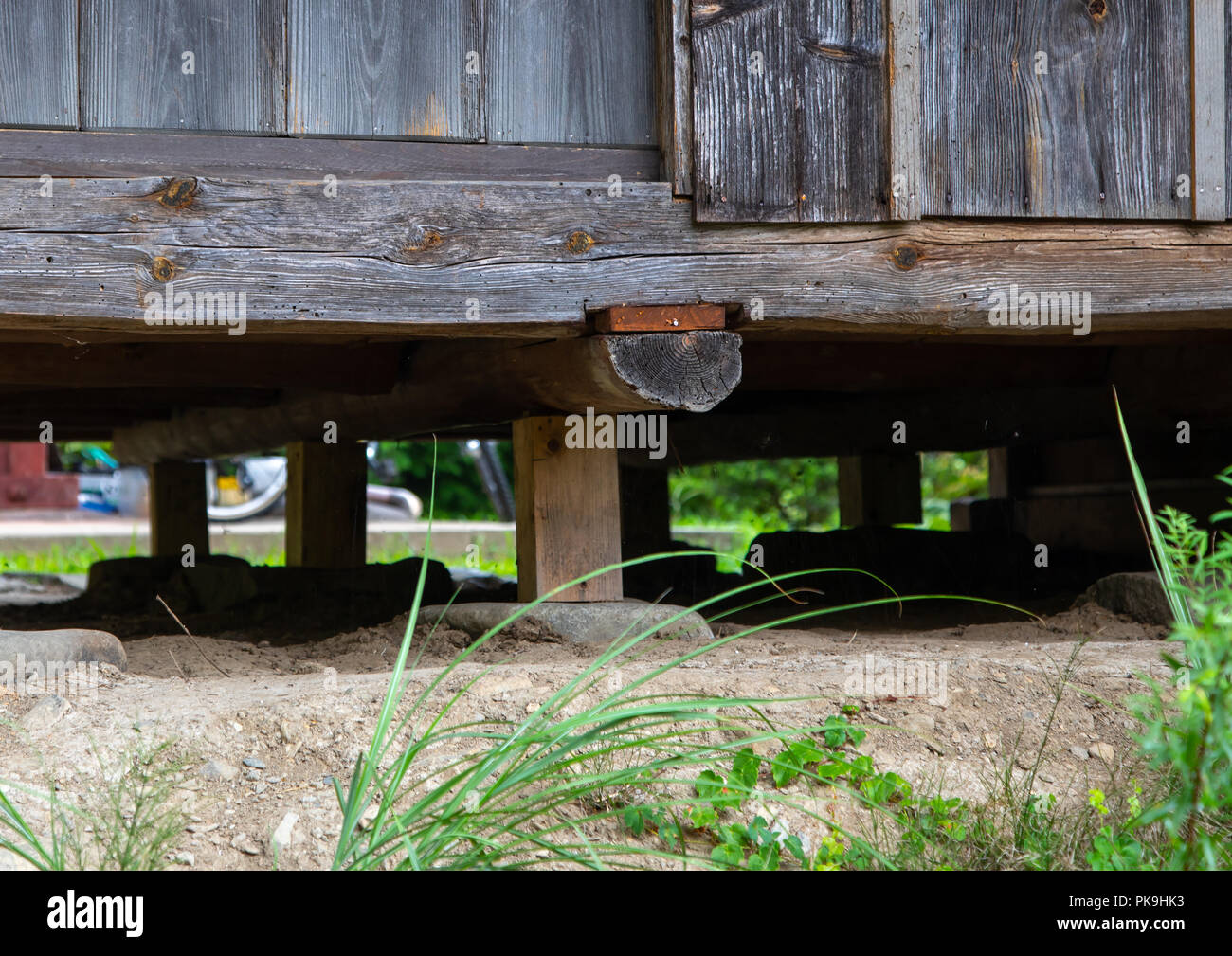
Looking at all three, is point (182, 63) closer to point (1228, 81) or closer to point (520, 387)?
point (520, 387)

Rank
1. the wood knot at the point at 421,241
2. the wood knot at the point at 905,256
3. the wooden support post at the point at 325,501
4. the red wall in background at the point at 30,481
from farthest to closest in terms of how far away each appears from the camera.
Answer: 1. the red wall in background at the point at 30,481
2. the wooden support post at the point at 325,501
3. the wood knot at the point at 905,256
4. the wood knot at the point at 421,241

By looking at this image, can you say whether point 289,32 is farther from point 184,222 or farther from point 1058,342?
point 1058,342

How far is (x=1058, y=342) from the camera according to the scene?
4391 mm

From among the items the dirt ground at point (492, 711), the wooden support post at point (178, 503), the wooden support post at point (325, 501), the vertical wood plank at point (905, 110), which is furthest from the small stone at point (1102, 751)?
the wooden support post at point (178, 503)

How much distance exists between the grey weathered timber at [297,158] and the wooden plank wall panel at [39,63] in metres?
0.06

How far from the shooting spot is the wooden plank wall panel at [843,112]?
3545 mm

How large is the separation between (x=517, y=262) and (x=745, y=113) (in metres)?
0.81

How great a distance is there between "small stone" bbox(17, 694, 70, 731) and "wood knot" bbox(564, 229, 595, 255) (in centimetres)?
183

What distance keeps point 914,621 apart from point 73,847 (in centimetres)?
341

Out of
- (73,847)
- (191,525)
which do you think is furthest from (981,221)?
(191,525)

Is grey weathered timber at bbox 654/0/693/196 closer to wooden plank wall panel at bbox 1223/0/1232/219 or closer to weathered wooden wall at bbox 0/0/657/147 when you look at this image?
weathered wooden wall at bbox 0/0/657/147

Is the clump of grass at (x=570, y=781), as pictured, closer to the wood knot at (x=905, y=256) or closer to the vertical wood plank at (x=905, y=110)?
the wood knot at (x=905, y=256)

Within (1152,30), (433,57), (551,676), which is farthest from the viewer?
(1152,30)

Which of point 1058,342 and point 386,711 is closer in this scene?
point 386,711
